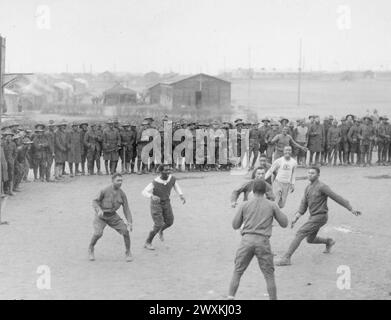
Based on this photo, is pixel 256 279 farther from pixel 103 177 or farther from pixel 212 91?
pixel 212 91

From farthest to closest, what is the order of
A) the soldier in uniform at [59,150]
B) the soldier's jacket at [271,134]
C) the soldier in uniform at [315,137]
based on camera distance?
the soldier in uniform at [315,137] < the soldier's jacket at [271,134] < the soldier in uniform at [59,150]

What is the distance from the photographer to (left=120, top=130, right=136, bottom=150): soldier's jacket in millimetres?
20328

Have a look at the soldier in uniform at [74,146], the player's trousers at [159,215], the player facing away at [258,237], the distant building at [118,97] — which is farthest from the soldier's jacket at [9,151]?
the distant building at [118,97]

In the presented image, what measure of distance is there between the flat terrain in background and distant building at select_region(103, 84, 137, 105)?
35.7 ft

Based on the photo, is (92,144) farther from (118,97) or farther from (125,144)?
(118,97)

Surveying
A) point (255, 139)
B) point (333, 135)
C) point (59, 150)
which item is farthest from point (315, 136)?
point (59, 150)

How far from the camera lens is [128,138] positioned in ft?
66.8

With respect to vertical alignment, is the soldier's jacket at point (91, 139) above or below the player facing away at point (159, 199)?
above

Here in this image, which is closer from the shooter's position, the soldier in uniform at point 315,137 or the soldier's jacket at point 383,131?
the soldier in uniform at point 315,137

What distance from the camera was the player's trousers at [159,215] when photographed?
11.5m

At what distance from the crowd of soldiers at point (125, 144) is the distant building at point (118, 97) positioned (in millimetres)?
34558

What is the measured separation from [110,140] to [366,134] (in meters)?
8.73

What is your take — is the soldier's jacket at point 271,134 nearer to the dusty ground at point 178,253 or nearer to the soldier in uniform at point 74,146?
the dusty ground at point 178,253
